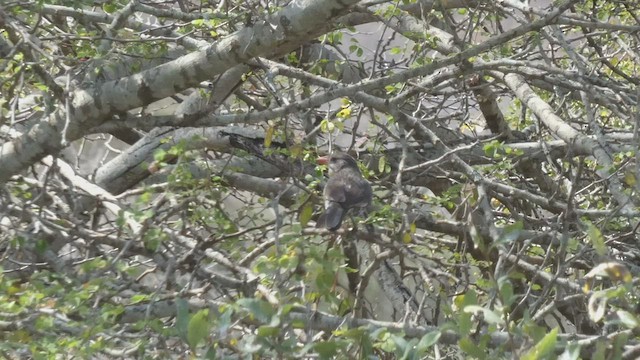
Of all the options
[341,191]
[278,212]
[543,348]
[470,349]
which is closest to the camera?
[543,348]

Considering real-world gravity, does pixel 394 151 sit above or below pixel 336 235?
above

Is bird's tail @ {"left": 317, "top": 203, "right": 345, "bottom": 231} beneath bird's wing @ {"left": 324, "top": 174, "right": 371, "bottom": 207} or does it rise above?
beneath

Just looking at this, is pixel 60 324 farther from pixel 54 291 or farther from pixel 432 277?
pixel 432 277

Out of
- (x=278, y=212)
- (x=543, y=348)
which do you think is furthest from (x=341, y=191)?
(x=543, y=348)

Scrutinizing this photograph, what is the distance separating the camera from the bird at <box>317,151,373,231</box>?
13.1ft

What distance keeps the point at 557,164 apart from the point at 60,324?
3.12 metres

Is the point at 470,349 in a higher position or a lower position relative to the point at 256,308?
higher

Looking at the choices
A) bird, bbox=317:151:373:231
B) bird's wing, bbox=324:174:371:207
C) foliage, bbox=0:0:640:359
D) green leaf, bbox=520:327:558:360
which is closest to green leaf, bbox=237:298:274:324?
foliage, bbox=0:0:640:359

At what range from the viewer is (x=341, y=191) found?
4.20 meters

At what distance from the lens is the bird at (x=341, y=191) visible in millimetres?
3982

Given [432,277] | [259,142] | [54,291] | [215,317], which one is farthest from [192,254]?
[259,142]

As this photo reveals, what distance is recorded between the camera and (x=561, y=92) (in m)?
5.41

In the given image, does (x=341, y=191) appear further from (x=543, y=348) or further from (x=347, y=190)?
(x=543, y=348)

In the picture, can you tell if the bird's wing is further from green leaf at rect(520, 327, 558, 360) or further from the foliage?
green leaf at rect(520, 327, 558, 360)
